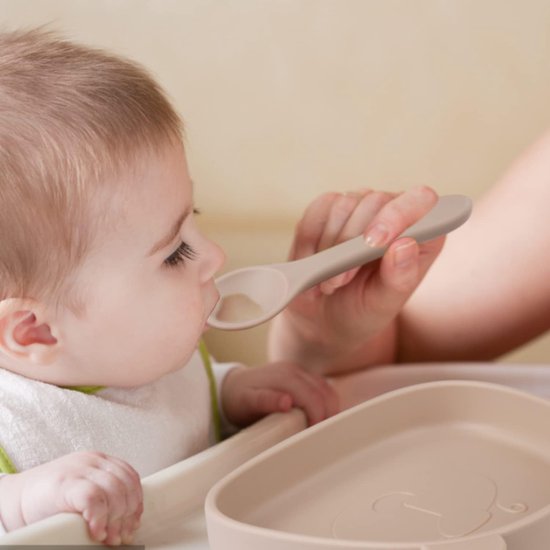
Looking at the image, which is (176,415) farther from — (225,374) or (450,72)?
(450,72)

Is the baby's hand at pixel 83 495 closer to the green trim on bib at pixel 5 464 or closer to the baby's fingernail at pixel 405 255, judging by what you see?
the green trim on bib at pixel 5 464

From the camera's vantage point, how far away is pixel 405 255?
621mm

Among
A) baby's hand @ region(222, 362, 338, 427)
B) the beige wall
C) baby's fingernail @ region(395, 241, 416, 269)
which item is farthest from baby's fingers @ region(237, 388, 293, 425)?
the beige wall

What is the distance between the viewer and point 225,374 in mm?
724

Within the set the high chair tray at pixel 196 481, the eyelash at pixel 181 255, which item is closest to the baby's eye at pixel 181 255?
the eyelash at pixel 181 255

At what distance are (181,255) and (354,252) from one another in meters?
0.11

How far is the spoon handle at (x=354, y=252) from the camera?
616 millimetres

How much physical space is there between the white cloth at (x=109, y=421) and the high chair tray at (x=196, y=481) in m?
0.05

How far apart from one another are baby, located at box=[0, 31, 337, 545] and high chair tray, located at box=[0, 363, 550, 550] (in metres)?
0.02

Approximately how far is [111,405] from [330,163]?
66 cm

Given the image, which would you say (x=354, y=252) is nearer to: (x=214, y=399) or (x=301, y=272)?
(x=301, y=272)

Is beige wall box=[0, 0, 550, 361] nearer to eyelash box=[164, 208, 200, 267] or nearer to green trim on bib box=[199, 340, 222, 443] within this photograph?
green trim on bib box=[199, 340, 222, 443]

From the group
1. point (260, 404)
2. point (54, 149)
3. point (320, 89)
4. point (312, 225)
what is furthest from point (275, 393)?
point (320, 89)

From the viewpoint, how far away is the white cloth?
535 millimetres
